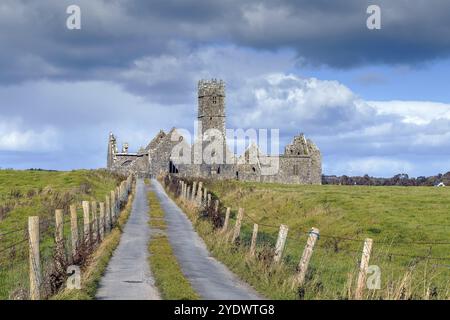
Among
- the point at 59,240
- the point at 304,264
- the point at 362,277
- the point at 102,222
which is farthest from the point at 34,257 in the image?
the point at 102,222

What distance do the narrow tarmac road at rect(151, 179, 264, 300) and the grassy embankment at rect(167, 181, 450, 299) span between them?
429 millimetres

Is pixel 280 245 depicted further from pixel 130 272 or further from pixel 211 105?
pixel 211 105

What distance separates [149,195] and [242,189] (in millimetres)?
8707

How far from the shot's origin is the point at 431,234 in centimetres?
3155

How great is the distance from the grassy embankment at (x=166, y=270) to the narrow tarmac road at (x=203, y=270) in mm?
275

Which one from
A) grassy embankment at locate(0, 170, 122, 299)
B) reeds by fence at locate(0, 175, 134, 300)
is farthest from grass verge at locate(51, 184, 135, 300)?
grassy embankment at locate(0, 170, 122, 299)

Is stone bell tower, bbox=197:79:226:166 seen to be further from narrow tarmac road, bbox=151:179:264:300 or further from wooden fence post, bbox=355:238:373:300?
wooden fence post, bbox=355:238:373:300

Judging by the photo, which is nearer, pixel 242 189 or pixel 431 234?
pixel 431 234

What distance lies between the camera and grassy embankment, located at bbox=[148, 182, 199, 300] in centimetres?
1684

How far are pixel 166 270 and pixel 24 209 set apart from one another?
1950 cm

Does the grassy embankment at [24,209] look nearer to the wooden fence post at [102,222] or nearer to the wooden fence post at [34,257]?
the wooden fence post at [34,257]
